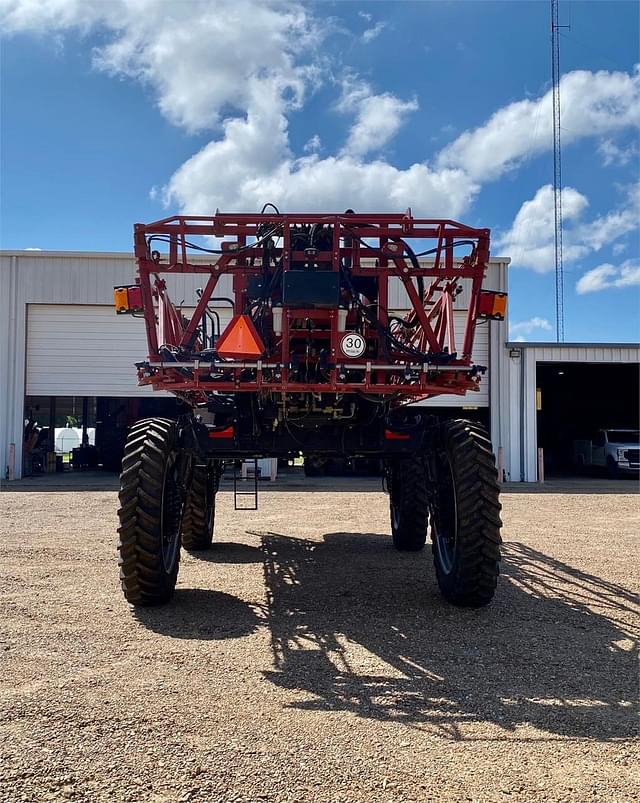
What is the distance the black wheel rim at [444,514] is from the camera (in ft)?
18.7

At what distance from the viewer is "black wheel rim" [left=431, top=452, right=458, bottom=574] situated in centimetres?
569

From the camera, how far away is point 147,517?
5078mm

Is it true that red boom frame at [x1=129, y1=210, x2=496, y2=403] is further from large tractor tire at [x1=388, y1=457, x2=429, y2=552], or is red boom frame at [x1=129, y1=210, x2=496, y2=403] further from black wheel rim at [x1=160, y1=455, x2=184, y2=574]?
large tractor tire at [x1=388, y1=457, x2=429, y2=552]

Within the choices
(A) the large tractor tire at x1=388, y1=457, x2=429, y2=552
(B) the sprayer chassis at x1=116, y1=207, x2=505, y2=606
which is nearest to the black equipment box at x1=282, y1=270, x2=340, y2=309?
(B) the sprayer chassis at x1=116, y1=207, x2=505, y2=606

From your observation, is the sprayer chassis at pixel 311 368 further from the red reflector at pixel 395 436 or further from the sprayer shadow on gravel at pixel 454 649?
the sprayer shadow on gravel at pixel 454 649

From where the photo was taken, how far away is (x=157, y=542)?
16.7ft

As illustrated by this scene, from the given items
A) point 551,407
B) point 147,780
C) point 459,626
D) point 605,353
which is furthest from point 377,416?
point 551,407

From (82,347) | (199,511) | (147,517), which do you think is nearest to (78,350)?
(82,347)

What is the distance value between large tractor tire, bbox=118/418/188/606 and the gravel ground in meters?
0.24

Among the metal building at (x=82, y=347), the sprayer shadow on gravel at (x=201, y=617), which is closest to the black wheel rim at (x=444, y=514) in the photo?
the sprayer shadow on gravel at (x=201, y=617)

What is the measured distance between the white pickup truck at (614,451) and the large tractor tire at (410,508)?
16395 mm

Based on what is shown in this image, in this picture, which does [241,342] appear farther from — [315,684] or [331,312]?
[315,684]

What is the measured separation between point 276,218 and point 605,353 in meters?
16.7

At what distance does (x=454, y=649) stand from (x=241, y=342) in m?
2.57
